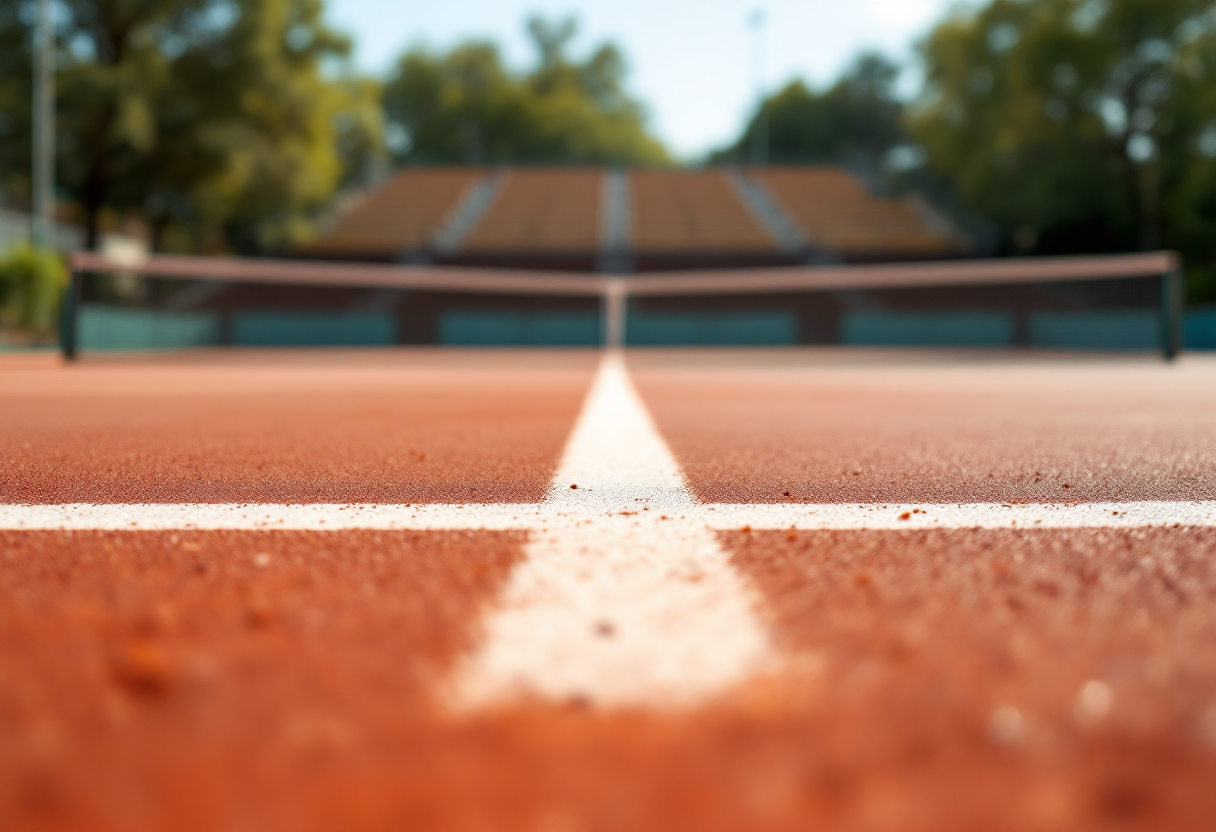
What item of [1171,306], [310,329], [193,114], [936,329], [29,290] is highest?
[193,114]

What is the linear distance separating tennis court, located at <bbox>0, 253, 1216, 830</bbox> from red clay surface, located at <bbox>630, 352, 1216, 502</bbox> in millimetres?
30

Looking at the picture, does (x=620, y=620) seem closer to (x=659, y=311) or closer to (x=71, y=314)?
(x=71, y=314)

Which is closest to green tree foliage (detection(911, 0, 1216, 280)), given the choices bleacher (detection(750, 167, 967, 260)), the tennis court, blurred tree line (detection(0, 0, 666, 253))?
bleacher (detection(750, 167, 967, 260))

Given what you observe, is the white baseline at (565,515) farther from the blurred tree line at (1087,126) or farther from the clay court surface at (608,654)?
the blurred tree line at (1087,126)

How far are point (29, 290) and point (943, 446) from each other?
16421 mm

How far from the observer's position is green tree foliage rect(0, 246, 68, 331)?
15.4m

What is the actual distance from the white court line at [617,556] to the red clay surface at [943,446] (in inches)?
5.8

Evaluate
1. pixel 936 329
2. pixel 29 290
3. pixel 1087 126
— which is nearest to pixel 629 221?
pixel 936 329

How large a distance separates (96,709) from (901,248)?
29058 millimetres

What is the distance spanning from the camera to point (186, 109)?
914 inches

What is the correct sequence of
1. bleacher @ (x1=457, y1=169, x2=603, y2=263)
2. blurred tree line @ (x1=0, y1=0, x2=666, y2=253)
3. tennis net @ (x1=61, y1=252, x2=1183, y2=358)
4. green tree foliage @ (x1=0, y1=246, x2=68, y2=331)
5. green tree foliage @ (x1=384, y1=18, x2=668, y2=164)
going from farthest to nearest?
1. green tree foliage @ (x1=384, y1=18, x2=668, y2=164)
2. bleacher @ (x1=457, y1=169, x2=603, y2=263)
3. tennis net @ (x1=61, y1=252, x2=1183, y2=358)
4. blurred tree line @ (x1=0, y1=0, x2=666, y2=253)
5. green tree foliage @ (x1=0, y1=246, x2=68, y2=331)

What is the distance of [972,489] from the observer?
5.88 ft

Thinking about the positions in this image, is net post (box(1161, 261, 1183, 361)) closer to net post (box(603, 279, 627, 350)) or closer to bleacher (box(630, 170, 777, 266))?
net post (box(603, 279, 627, 350))

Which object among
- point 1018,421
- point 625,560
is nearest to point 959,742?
point 625,560
